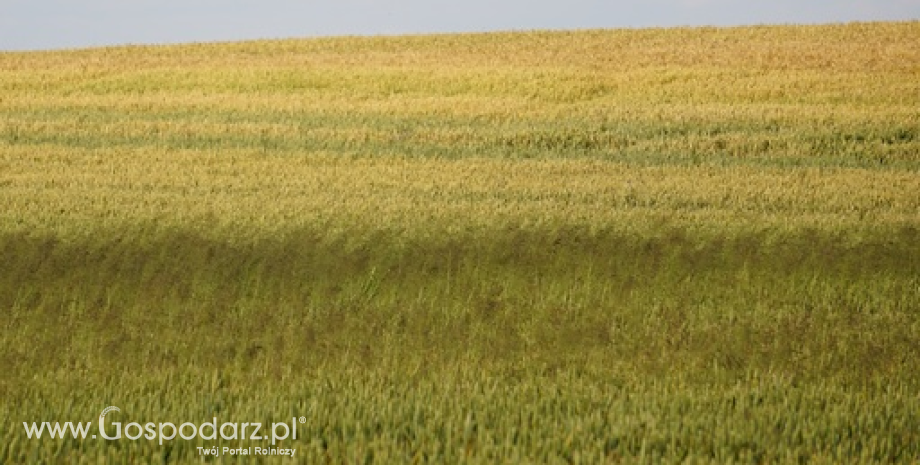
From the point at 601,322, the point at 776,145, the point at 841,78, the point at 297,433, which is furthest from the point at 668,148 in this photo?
the point at 297,433

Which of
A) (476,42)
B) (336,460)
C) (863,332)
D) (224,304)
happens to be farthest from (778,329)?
(476,42)

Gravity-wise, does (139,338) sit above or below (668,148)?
below

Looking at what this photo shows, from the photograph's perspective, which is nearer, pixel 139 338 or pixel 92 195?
pixel 139 338

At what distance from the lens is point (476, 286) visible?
10469mm

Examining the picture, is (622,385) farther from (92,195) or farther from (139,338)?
A: (92,195)

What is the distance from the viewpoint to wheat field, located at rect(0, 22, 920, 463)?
21.0ft

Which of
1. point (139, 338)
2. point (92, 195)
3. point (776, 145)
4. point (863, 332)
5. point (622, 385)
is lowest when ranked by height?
point (622, 385)

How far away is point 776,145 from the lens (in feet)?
66.9

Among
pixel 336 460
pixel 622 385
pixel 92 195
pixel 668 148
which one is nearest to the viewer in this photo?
pixel 336 460

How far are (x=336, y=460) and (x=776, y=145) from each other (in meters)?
15.8

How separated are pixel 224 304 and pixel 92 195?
426 cm

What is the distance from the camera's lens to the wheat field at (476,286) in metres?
6.40

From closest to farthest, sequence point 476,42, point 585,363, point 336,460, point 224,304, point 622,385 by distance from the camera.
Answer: point 336,460 < point 622,385 < point 585,363 < point 224,304 < point 476,42

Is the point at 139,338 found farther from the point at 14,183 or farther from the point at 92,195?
the point at 14,183
